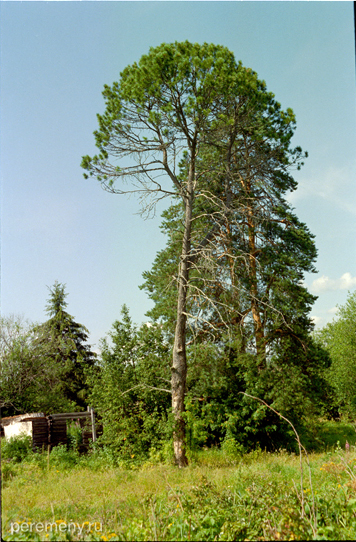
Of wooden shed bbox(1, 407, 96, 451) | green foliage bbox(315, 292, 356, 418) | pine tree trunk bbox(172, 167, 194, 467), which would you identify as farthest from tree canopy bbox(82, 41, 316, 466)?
green foliage bbox(315, 292, 356, 418)

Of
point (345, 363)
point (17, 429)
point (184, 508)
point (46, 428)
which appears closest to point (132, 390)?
point (46, 428)

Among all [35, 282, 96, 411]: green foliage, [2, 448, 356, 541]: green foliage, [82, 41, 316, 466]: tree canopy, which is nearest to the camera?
[2, 448, 356, 541]: green foliage

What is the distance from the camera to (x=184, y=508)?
200 inches

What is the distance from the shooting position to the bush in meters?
10.7

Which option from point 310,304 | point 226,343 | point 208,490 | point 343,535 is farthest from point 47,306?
point 343,535

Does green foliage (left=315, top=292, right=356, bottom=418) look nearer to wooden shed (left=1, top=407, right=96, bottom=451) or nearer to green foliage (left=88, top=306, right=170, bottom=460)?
green foliage (left=88, top=306, right=170, bottom=460)

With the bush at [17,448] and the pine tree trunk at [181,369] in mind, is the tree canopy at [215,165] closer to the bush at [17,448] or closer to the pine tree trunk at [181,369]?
the pine tree trunk at [181,369]

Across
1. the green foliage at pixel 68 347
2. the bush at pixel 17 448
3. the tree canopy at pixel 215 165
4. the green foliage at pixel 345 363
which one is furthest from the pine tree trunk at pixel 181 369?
the green foliage at pixel 345 363

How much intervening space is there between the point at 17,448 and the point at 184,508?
24.3 feet

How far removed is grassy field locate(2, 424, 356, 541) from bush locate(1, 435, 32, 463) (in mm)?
2815

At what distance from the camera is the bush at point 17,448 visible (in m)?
10.7

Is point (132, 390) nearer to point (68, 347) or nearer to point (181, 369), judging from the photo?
point (181, 369)

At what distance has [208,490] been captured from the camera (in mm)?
5688

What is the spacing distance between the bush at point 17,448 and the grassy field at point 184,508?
2.82 meters
